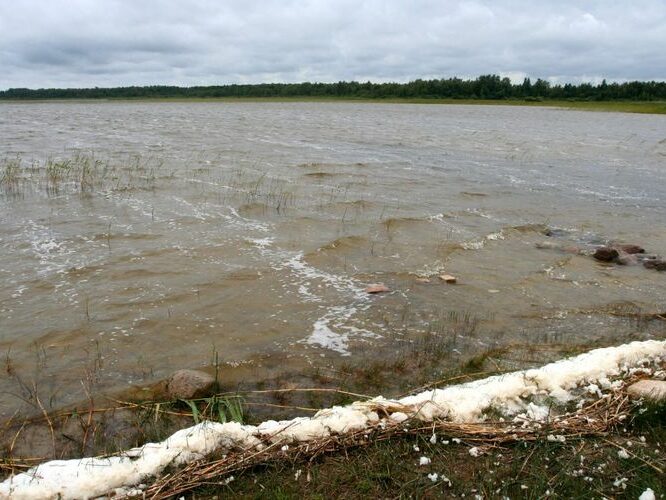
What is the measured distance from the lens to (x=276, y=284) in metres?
10.1

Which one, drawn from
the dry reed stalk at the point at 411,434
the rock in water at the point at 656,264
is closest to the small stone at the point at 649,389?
the dry reed stalk at the point at 411,434

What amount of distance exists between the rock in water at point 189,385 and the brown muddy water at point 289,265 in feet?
2.49

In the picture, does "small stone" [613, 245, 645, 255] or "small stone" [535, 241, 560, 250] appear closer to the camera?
"small stone" [613, 245, 645, 255]

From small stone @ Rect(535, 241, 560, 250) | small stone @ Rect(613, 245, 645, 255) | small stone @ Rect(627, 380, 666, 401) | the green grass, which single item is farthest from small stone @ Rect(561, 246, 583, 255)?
the green grass

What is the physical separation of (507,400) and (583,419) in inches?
28.9

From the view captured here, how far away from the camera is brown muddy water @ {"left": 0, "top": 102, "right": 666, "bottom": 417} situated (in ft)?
24.9

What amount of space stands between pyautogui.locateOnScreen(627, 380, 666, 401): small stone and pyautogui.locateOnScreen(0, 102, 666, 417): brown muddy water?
2.33 m

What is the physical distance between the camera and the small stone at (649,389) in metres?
4.98

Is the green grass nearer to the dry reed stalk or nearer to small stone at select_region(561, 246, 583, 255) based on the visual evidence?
the dry reed stalk

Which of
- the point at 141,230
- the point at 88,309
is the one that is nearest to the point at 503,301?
the point at 88,309

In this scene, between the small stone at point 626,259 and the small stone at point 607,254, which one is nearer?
the small stone at point 626,259

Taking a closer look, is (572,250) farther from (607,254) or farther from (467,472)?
(467,472)

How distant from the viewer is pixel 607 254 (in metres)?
11.9

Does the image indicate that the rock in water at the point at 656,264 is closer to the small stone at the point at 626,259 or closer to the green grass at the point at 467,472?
the small stone at the point at 626,259
